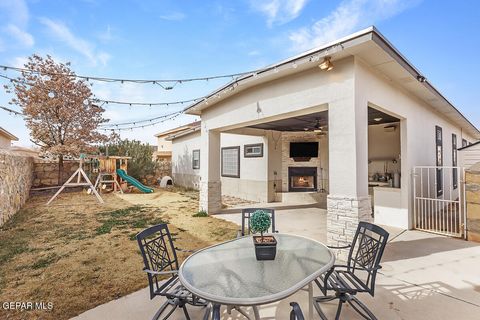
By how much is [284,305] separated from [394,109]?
4610 millimetres

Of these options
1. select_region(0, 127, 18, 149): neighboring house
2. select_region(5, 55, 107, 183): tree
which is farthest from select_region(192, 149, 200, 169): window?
select_region(0, 127, 18, 149): neighboring house

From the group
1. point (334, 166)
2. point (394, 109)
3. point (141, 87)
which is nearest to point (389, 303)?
point (334, 166)

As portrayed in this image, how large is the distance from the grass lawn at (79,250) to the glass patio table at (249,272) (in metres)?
1.55

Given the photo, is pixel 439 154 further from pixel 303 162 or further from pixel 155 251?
pixel 155 251

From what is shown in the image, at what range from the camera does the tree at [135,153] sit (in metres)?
14.3

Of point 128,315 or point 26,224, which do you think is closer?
point 128,315

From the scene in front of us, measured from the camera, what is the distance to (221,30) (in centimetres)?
655

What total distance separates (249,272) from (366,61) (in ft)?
12.8

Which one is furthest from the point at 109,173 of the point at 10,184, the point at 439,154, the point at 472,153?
the point at 472,153

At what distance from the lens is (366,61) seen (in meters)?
3.82

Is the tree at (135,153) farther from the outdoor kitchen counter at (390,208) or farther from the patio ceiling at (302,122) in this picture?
the outdoor kitchen counter at (390,208)

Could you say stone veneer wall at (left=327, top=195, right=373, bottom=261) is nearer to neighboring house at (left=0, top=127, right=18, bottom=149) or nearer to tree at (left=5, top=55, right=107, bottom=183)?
tree at (left=5, top=55, right=107, bottom=183)

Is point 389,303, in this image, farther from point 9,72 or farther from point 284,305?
point 9,72

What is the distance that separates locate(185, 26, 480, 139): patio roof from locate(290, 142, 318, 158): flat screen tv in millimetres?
3806
